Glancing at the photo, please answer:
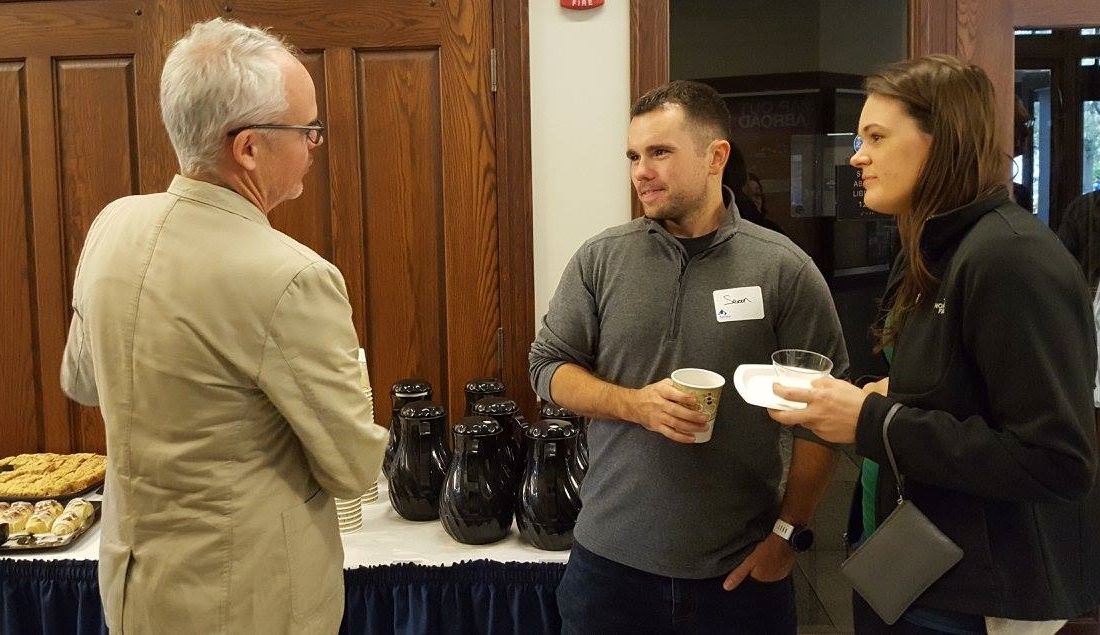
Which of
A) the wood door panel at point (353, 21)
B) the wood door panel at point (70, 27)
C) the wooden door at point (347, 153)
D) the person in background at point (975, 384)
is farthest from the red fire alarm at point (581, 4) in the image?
the person in background at point (975, 384)

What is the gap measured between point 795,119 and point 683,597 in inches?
84.7

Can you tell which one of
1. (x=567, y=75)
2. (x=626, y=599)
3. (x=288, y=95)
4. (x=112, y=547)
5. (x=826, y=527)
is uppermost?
(x=567, y=75)

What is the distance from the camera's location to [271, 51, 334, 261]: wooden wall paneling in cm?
276

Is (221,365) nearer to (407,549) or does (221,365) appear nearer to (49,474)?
(407,549)

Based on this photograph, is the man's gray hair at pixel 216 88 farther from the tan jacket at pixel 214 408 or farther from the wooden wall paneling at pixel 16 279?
the wooden wall paneling at pixel 16 279

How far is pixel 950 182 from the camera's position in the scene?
52.3 inches

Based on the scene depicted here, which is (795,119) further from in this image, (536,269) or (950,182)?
(950,182)

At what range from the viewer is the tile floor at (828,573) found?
3.09m

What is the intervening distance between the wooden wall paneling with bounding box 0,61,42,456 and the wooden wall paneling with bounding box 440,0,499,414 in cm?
127

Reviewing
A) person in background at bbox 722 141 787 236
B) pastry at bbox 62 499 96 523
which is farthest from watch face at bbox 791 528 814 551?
pastry at bbox 62 499 96 523

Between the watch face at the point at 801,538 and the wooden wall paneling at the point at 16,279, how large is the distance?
234cm

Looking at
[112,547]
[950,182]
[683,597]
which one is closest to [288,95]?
[112,547]

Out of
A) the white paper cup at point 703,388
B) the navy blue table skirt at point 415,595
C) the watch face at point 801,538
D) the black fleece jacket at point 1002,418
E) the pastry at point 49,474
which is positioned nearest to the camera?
the black fleece jacket at point 1002,418

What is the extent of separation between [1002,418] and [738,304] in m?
0.57
